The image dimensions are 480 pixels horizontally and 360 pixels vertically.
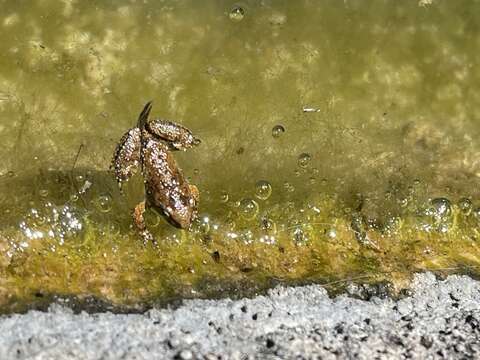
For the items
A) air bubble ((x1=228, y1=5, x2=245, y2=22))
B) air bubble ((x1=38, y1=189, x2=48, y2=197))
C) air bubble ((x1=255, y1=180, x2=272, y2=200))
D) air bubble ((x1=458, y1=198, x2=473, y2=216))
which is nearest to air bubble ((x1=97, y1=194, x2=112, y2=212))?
air bubble ((x1=38, y1=189, x2=48, y2=197))

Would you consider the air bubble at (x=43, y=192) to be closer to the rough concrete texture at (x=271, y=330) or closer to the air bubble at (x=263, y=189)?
the rough concrete texture at (x=271, y=330)

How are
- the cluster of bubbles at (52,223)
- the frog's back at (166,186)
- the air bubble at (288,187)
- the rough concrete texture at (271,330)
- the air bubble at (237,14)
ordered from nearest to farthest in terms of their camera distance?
the rough concrete texture at (271,330)
the cluster of bubbles at (52,223)
the frog's back at (166,186)
the air bubble at (288,187)
the air bubble at (237,14)

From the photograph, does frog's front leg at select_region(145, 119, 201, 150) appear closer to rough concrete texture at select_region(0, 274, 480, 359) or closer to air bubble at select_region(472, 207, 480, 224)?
rough concrete texture at select_region(0, 274, 480, 359)

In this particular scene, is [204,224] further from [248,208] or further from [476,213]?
[476,213]

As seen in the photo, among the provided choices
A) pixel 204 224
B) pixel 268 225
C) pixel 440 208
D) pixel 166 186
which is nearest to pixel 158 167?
pixel 166 186

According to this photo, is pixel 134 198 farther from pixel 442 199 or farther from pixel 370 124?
pixel 442 199

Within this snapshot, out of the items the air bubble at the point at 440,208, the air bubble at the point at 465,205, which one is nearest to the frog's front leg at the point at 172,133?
the air bubble at the point at 440,208
